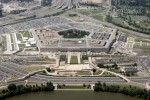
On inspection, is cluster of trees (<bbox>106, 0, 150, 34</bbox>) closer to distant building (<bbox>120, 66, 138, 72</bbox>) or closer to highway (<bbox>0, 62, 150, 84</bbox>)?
distant building (<bbox>120, 66, 138, 72</bbox>)

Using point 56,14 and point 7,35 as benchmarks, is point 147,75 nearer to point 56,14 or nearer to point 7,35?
point 7,35

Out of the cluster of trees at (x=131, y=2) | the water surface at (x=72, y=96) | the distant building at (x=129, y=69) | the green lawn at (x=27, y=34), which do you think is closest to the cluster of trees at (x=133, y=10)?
the cluster of trees at (x=131, y=2)

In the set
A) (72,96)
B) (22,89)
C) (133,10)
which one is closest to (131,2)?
(133,10)

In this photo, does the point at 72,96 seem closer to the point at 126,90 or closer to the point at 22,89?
the point at 22,89

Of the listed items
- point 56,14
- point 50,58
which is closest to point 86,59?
point 50,58

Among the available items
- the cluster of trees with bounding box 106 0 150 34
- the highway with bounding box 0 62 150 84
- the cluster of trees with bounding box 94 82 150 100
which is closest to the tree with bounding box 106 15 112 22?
the cluster of trees with bounding box 106 0 150 34

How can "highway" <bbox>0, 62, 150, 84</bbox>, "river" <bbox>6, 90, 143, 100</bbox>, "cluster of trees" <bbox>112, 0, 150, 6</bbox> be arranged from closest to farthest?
"river" <bbox>6, 90, 143, 100</bbox> < "highway" <bbox>0, 62, 150, 84</bbox> < "cluster of trees" <bbox>112, 0, 150, 6</bbox>

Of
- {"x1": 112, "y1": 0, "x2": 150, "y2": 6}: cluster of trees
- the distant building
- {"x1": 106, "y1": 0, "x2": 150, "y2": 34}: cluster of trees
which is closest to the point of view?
the distant building
